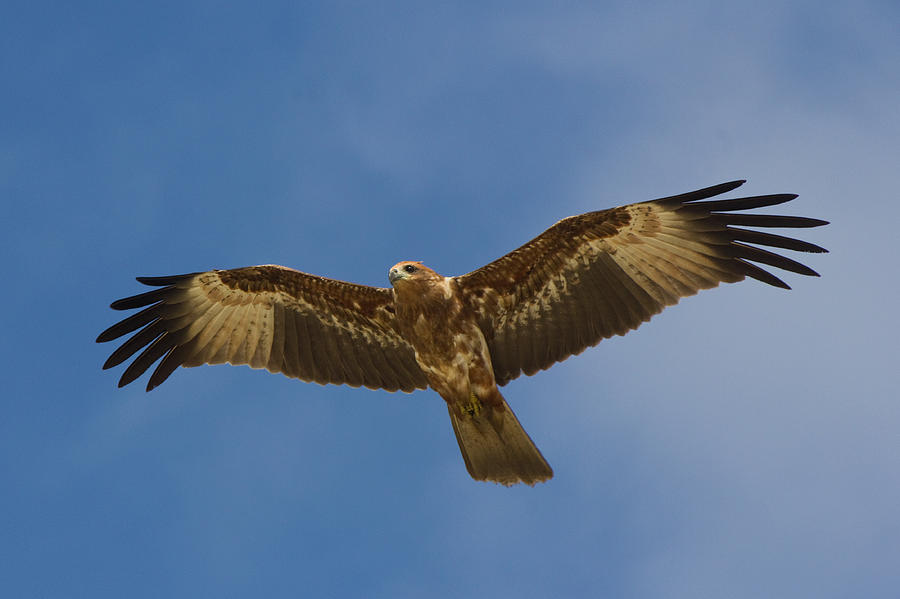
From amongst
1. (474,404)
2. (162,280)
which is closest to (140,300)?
(162,280)

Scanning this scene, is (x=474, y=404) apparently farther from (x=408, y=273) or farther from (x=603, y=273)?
(x=603, y=273)

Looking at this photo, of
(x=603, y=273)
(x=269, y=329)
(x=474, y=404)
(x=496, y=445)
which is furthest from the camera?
(x=269, y=329)

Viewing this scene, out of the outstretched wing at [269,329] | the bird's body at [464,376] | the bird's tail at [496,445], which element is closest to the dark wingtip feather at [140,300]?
the outstretched wing at [269,329]

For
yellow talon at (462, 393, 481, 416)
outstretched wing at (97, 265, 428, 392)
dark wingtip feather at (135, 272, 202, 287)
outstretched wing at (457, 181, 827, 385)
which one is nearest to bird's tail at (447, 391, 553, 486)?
yellow talon at (462, 393, 481, 416)

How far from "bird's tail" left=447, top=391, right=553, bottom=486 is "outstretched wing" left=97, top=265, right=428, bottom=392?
0.95 metres

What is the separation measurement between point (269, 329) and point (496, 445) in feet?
9.80

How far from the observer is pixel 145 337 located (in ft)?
36.2

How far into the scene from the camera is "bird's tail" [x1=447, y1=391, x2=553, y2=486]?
32.0ft

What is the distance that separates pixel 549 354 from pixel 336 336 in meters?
2.41

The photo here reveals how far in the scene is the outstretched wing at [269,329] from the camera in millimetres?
10758

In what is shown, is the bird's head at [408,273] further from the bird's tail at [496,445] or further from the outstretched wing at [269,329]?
the bird's tail at [496,445]

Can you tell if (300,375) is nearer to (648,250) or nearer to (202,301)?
(202,301)

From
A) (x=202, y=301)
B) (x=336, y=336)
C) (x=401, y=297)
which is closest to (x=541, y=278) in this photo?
(x=401, y=297)

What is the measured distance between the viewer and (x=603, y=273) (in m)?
10.2
